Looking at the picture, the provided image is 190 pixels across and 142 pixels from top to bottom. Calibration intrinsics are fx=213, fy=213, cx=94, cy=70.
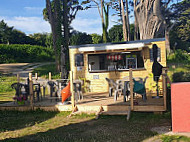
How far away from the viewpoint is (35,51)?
30984 mm

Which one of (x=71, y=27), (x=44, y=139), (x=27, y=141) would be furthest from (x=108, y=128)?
(x=71, y=27)

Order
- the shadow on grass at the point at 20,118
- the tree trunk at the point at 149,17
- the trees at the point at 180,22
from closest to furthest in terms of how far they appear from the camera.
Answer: the shadow on grass at the point at 20,118, the tree trunk at the point at 149,17, the trees at the point at 180,22

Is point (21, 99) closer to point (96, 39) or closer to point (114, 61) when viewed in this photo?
point (114, 61)

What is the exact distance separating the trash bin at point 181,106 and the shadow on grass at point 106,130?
597mm

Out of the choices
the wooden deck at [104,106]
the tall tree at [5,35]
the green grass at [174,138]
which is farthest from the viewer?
the tall tree at [5,35]

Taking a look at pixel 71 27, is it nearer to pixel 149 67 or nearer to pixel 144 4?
pixel 144 4

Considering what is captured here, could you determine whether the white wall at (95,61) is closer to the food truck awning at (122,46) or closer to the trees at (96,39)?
the food truck awning at (122,46)

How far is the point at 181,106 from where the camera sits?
4688mm

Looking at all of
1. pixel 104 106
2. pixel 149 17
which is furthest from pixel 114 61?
pixel 149 17

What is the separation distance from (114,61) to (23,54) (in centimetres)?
2285

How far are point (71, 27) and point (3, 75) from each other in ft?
86.4

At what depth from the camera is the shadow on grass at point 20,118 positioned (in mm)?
6073

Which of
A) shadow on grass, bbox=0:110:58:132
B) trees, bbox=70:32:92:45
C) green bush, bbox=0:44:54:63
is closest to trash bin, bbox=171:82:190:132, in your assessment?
shadow on grass, bbox=0:110:58:132

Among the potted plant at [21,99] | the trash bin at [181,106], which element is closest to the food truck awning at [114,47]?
the potted plant at [21,99]
